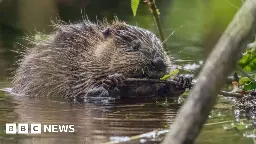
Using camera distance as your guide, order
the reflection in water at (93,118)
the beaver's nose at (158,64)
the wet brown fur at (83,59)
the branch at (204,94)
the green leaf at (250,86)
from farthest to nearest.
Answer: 1. the wet brown fur at (83,59)
2. the beaver's nose at (158,64)
3. the green leaf at (250,86)
4. the reflection in water at (93,118)
5. the branch at (204,94)

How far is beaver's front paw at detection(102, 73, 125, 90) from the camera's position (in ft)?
14.8

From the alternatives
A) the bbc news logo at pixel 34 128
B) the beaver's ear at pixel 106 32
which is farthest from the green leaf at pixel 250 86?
the beaver's ear at pixel 106 32

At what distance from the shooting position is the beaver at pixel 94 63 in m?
4.52

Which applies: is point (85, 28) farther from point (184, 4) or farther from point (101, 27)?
point (184, 4)

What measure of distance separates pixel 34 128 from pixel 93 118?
1.52ft

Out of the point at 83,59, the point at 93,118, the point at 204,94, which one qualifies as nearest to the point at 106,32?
the point at 83,59

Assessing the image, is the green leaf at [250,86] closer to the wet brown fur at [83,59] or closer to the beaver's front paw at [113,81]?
the wet brown fur at [83,59]

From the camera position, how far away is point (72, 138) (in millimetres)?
2729

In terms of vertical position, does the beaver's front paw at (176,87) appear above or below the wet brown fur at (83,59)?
below

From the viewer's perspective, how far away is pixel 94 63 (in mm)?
4754

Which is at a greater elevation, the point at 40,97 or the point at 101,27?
the point at 101,27

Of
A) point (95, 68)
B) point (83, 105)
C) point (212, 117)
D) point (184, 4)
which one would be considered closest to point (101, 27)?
point (95, 68)

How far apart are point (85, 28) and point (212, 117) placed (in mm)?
2031

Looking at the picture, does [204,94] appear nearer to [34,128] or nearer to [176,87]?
[34,128]
